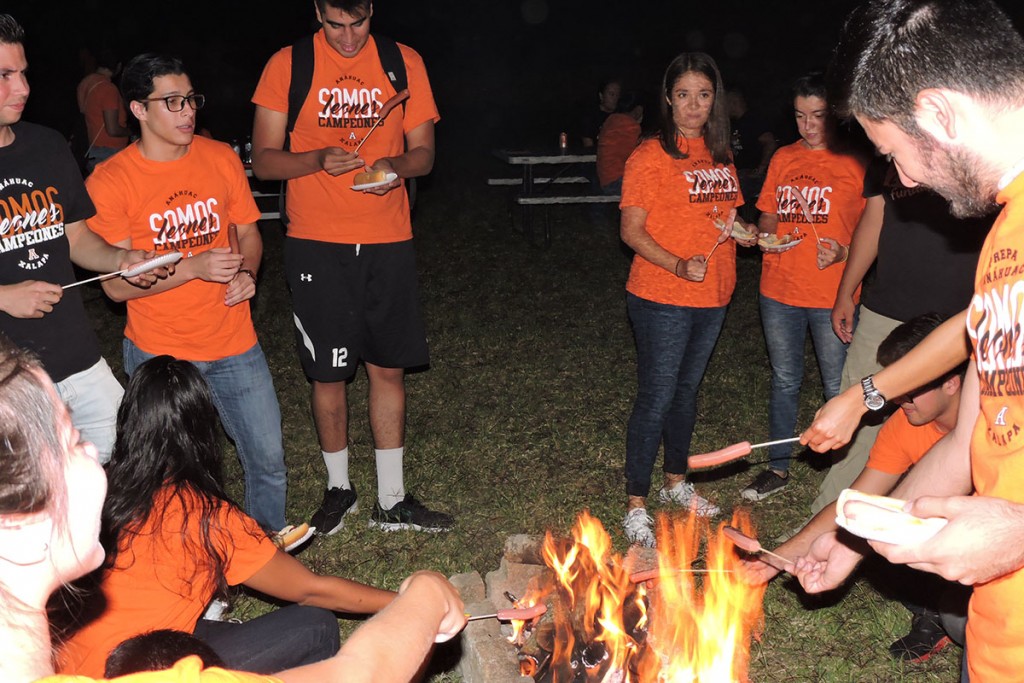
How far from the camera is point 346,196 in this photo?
15.9 feet

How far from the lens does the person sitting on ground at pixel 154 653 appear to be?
2.50 m

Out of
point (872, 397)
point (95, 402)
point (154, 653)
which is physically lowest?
point (154, 653)

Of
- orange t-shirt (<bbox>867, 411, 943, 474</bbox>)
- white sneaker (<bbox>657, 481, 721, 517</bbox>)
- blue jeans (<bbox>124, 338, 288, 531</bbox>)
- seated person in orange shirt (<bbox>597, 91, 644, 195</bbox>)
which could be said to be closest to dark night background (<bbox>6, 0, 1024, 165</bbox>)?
seated person in orange shirt (<bbox>597, 91, 644, 195</bbox>)

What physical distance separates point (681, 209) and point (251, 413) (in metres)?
2.44

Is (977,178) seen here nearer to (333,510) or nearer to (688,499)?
(688,499)

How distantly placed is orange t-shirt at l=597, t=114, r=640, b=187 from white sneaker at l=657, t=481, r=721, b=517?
22.8ft

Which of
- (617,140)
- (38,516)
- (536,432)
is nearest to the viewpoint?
(38,516)

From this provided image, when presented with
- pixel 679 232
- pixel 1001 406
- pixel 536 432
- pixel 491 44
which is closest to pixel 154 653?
Answer: pixel 1001 406

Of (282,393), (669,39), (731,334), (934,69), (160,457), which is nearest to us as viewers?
(934,69)

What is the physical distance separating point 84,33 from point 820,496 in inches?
873

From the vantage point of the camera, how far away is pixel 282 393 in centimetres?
736

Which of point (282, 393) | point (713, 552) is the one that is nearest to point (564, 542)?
point (713, 552)

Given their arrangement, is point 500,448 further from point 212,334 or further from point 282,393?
point 212,334

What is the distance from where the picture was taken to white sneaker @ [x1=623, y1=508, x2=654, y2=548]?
5.00 meters
